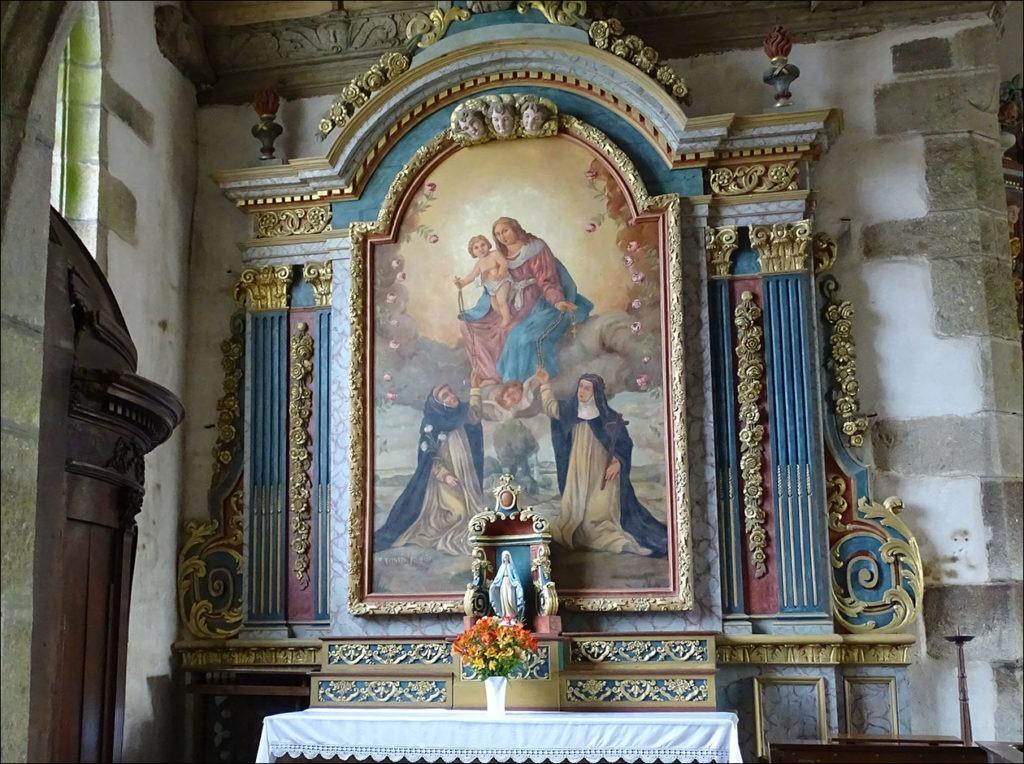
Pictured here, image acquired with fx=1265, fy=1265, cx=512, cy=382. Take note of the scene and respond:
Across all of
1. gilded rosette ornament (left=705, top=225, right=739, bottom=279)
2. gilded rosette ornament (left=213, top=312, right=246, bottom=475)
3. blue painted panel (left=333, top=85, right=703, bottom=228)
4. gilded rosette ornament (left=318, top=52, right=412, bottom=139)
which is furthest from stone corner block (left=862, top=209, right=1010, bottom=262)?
gilded rosette ornament (left=213, top=312, right=246, bottom=475)

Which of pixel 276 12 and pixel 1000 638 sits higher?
pixel 276 12

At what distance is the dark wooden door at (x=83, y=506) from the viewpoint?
4.32 metres

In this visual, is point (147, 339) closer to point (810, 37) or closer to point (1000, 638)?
point (810, 37)

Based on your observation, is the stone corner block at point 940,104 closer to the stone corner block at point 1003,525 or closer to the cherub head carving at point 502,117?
the stone corner block at point 1003,525

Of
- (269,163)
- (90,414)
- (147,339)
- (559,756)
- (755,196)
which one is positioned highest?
(269,163)

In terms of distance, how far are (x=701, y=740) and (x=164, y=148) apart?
5563 millimetres

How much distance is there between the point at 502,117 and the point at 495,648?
11.8ft

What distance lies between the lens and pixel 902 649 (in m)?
7.69

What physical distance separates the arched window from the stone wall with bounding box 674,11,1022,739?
4.06 meters

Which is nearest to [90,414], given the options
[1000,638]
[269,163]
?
[269,163]

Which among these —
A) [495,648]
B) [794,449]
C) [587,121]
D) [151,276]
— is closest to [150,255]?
[151,276]

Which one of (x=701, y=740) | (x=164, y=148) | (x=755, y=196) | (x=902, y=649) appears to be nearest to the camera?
(x=701, y=740)

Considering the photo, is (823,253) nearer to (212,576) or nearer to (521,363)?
(521,363)

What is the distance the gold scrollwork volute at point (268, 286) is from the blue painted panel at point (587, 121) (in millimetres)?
522
